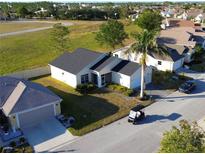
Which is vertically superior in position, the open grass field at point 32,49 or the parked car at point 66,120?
the open grass field at point 32,49

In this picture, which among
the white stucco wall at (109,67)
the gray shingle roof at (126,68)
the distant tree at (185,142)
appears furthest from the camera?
the white stucco wall at (109,67)

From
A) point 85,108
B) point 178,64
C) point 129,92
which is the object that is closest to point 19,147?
point 85,108

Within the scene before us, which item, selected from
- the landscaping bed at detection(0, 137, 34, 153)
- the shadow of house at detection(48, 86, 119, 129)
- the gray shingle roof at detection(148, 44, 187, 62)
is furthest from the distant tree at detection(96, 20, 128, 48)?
the landscaping bed at detection(0, 137, 34, 153)

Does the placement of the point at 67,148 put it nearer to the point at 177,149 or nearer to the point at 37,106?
the point at 37,106

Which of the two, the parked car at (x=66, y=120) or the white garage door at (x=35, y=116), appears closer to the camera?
the white garage door at (x=35, y=116)

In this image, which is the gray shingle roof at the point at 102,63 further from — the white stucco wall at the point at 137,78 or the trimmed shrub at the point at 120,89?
the white stucco wall at the point at 137,78

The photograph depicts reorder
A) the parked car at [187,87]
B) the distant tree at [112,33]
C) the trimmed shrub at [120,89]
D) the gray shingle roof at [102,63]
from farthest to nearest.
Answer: the distant tree at [112,33]
the gray shingle roof at [102,63]
the parked car at [187,87]
the trimmed shrub at [120,89]

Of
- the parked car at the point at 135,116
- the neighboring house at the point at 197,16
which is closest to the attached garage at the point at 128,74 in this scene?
the parked car at the point at 135,116
